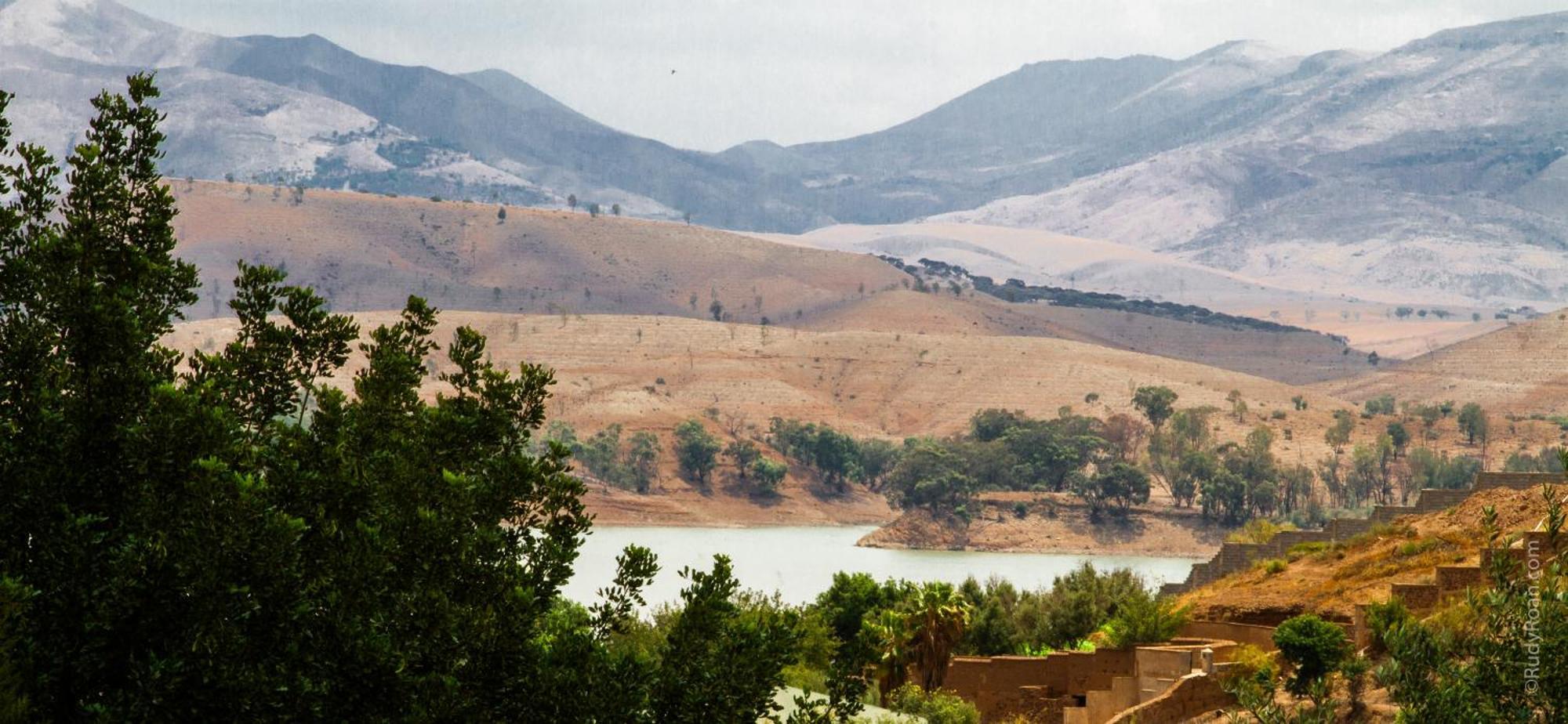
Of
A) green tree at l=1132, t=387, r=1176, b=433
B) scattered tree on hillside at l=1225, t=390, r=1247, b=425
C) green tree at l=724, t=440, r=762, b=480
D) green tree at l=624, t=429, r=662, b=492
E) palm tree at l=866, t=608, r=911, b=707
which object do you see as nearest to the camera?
palm tree at l=866, t=608, r=911, b=707

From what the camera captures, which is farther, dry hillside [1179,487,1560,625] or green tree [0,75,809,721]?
dry hillside [1179,487,1560,625]

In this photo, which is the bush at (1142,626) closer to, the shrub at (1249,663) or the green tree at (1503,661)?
the shrub at (1249,663)

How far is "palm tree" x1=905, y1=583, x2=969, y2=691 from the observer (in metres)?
42.0

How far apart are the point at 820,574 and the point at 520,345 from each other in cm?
8368

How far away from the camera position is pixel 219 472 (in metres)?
13.7

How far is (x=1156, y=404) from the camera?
525 ft

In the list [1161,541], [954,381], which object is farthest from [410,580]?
[954,381]

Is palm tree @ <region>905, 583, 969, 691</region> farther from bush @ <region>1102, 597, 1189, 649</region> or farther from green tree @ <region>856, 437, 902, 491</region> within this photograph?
green tree @ <region>856, 437, 902, 491</region>

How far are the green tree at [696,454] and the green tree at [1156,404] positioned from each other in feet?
115

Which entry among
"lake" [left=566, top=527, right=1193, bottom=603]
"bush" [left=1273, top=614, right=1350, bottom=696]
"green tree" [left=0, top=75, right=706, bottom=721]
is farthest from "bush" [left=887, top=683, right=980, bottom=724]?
"lake" [left=566, top=527, right=1193, bottom=603]

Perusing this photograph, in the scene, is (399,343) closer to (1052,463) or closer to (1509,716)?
(1509,716)

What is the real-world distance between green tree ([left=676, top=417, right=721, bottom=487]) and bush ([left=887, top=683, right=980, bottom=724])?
10894 centimetres

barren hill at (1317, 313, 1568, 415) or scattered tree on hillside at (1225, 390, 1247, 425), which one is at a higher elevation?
barren hill at (1317, 313, 1568, 415)

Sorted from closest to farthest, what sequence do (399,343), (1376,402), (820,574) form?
(399,343)
(820,574)
(1376,402)
